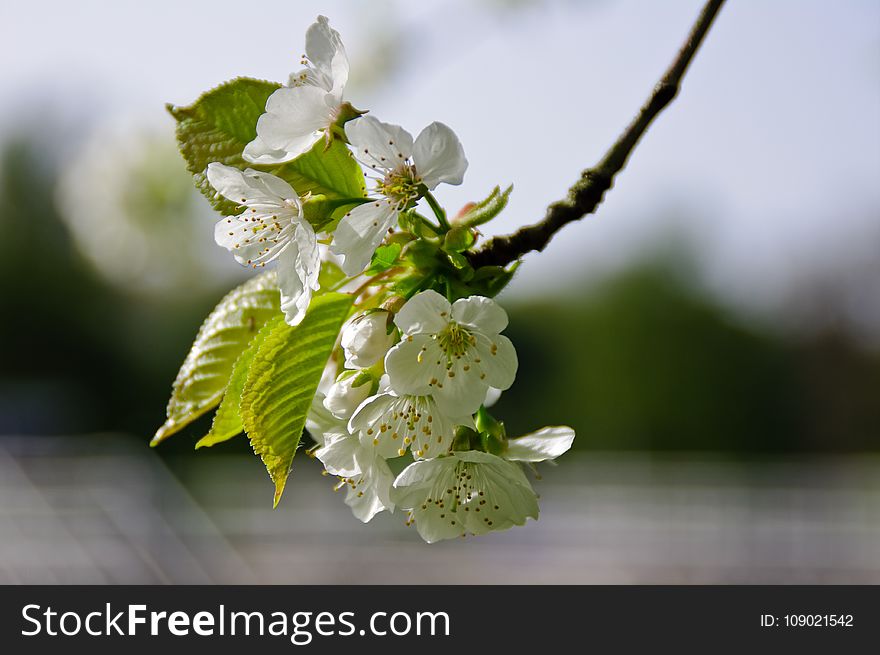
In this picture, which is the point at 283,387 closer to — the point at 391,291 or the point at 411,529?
the point at 391,291

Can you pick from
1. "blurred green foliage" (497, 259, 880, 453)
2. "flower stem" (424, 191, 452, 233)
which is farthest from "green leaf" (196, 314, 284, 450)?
"blurred green foliage" (497, 259, 880, 453)

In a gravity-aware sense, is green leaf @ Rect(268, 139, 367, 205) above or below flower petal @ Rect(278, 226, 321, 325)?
above

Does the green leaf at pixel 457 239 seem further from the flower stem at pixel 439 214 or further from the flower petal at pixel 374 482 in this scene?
the flower petal at pixel 374 482

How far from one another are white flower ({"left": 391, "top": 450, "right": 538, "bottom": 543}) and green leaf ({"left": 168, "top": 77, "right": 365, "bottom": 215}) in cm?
20

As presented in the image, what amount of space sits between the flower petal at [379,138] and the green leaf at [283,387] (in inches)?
4.9

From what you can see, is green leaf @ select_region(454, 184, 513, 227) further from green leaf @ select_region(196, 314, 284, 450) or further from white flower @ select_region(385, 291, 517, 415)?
green leaf @ select_region(196, 314, 284, 450)

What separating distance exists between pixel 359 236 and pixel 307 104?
0.32 ft

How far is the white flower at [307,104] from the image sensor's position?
58 centimetres

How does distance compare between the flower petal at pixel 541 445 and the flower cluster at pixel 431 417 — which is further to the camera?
the flower petal at pixel 541 445

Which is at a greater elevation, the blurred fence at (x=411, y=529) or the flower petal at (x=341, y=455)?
the blurred fence at (x=411, y=529)

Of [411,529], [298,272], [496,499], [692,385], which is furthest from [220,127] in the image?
[692,385]

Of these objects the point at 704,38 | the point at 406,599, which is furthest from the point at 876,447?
the point at 704,38

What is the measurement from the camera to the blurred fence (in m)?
7.21

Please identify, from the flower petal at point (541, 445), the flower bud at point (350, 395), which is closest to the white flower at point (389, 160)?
the flower bud at point (350, 395)
